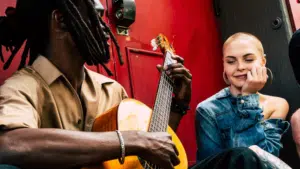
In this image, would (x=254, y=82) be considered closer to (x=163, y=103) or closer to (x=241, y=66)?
(x=241, y=66)

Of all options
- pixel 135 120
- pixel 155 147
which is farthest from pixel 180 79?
pixel 155 147

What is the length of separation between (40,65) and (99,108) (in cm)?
35

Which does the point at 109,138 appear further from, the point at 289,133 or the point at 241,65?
the point at 289,133

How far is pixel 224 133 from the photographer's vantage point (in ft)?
6.77

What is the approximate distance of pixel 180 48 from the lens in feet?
9.27

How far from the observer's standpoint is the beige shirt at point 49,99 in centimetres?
134

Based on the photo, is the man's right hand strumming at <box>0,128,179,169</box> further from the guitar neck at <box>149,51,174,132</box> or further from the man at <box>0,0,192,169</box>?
the guitar neck at <box>149,51,174,132</box>

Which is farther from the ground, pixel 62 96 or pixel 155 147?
pixel 62 96

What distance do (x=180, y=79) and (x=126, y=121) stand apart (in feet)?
2.09

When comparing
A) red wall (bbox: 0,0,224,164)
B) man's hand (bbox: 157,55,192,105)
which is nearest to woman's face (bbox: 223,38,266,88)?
man's hand (bbox: 157,55,192,105)

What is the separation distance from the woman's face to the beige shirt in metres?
0.84

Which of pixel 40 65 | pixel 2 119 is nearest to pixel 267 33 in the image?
pixel 40 65

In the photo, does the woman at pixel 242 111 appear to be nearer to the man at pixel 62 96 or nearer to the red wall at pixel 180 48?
the man at pixel 62 96

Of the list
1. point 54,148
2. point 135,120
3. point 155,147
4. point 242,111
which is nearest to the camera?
point 54,148
